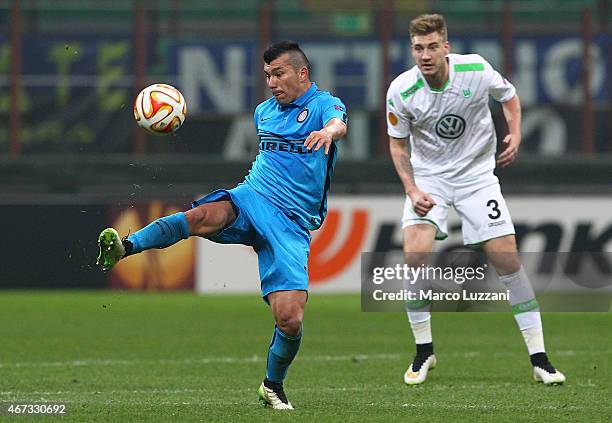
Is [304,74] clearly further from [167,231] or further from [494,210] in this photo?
[494,210]

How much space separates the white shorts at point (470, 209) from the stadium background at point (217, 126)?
7.65 m

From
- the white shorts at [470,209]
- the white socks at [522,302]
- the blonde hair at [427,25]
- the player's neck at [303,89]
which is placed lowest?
the white socks at [522,302]

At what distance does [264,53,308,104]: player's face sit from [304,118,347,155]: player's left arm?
39cm

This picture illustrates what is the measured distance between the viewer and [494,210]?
26.9ft

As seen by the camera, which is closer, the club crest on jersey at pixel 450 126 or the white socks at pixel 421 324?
the club crest on jersey at pixel 450 126

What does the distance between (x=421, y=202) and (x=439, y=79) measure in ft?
2.50

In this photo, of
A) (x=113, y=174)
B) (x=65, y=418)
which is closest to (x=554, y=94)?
(x=113, y=174)

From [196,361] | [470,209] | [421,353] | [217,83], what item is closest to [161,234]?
[421,353]

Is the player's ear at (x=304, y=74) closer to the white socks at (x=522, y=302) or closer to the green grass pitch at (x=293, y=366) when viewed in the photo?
the green grass pitch at (x=293, y=366)

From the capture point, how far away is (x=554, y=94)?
17.2 metres

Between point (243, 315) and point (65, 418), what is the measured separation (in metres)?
7.62

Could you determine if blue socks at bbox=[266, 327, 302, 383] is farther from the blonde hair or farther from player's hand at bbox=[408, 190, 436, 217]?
the blonde hair

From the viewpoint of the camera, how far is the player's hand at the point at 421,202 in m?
7.89

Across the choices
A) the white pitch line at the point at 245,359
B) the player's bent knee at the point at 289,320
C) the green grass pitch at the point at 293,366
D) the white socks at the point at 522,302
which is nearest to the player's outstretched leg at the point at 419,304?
the green grass pitch at the point at 293,366
